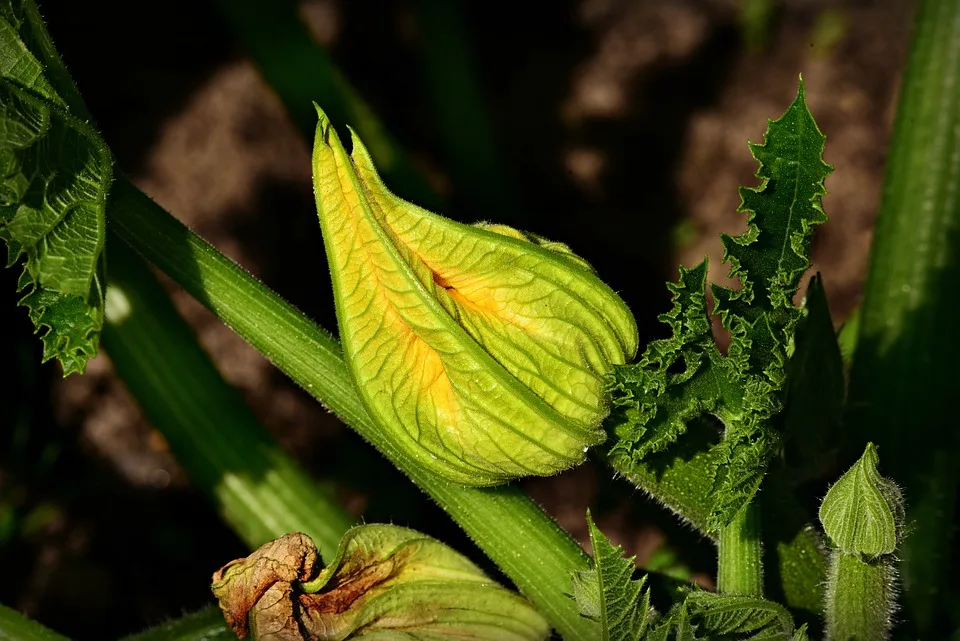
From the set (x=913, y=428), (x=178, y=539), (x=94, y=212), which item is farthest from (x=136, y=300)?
(x=913, y=428)

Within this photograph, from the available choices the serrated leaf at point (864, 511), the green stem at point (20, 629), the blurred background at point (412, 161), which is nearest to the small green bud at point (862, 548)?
the serrated leaf at point (864, 511)

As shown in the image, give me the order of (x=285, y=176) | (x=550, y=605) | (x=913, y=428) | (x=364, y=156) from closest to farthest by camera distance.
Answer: (x=364, y=156)
(x=550, y=605)
(x=913, y=428)
(x=285, y=176)

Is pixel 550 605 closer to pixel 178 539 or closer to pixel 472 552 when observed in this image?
pixel 472 552

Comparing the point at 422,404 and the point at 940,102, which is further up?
the point at 940,102

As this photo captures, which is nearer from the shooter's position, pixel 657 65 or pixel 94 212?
pixel 94 212

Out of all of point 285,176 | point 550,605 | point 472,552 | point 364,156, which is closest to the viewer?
point 364,156

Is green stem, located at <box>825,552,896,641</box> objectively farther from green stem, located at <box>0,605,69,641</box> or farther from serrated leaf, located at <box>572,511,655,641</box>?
green stem, located at <box>0,605,69,641</box>
